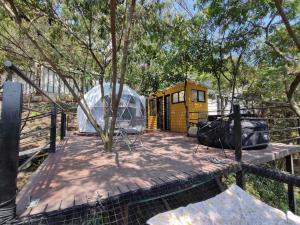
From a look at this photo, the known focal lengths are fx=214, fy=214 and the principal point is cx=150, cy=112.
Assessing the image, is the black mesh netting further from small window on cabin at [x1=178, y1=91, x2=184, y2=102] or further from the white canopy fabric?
small window on cabin at [x1=178, y1=91, x2=184, y2=102]

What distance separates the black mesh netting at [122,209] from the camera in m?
2.12

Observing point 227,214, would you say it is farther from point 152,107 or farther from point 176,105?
point 152,107

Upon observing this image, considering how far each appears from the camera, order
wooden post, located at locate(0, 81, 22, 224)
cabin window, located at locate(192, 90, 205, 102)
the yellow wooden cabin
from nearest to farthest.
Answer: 1. wooden post, located at locate(0, 81, 22, 224)
2. the yellow wooden cabin
3. cabin window, located at locate(192, 90, 205, 102)

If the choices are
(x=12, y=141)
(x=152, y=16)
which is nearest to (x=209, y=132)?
(x=152, y=16)

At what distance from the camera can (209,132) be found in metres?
5.73

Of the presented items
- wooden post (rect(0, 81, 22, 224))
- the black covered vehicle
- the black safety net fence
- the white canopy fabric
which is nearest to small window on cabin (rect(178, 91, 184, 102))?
the black covered vehicle

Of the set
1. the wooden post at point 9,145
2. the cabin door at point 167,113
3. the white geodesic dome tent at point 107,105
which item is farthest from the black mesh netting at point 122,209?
the cabin door at point 167,113

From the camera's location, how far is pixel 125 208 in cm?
264

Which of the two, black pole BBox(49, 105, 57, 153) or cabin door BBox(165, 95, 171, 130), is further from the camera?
cabin door BBox(165, 95, 171, 130)

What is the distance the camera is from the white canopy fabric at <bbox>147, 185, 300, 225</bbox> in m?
2.29

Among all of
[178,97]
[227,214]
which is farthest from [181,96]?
[227,214]

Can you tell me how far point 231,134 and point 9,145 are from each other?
4.69 meters

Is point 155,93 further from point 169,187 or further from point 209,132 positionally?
point 169,187

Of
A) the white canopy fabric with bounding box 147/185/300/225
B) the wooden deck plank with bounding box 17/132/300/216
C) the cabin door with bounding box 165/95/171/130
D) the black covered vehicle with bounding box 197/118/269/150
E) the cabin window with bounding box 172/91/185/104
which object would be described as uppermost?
the cabin window with bounding box 172/91/185/104
